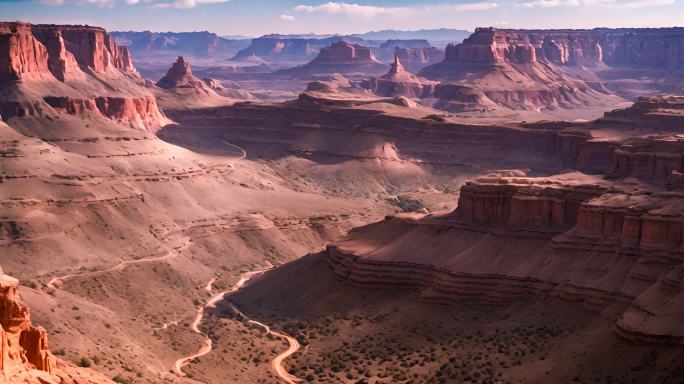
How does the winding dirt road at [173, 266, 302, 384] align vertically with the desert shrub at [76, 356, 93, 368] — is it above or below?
below

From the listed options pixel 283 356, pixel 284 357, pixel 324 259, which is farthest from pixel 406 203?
pixel 284 357

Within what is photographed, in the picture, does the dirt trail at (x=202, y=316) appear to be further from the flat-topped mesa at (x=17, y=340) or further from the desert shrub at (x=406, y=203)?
the desert shrub at (x=406, y=203)

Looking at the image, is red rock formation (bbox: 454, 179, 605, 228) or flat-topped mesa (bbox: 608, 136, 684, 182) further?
flat-topped mesa (bbox: 608, 136, 684, 182)

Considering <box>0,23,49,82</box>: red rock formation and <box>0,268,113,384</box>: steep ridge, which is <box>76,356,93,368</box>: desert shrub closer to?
<box>0,268,113,384</box>: steep ridge

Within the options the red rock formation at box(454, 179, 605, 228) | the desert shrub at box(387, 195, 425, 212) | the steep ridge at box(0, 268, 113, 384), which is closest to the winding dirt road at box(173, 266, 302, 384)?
the red rock formation at box(454, 179, 605, 228)

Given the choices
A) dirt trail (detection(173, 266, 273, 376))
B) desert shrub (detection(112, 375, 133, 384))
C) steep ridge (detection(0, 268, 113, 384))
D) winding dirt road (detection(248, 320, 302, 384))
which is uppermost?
steep ridge (detection(0, 268, 113, 384))

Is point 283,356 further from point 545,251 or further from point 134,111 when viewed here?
point 134,111
